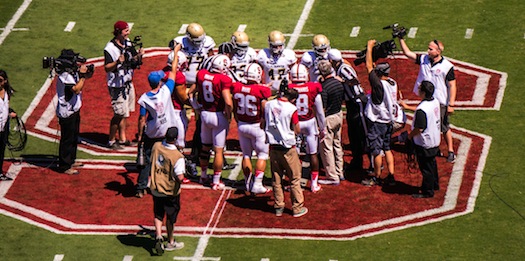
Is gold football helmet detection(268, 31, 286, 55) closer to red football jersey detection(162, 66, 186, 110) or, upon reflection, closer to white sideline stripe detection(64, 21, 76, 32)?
red football jersey detection(162, 66, 186, 110)

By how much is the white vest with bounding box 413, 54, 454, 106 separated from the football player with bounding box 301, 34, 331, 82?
75.0 inches

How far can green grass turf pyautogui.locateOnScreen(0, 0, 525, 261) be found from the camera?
917 inches

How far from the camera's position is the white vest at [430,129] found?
80.0 ft

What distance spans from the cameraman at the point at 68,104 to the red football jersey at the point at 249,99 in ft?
10.4

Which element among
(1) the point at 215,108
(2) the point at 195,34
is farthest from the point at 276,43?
(1) the point at 215,108

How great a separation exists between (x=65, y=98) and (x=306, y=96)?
191 inches

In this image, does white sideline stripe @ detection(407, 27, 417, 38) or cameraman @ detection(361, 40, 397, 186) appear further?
white sideline stripe @ detection(407, 27, 417, 38)

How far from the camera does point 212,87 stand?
2509cm

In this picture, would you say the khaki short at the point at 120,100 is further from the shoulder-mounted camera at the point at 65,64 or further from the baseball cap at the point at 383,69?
the baseball cap at the point at 383,69

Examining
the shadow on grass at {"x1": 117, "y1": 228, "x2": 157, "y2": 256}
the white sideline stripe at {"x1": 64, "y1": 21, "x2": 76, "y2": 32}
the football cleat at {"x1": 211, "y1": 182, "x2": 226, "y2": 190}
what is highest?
the white sideline stripe at {"x1": 64, "y1": 21, "x2": 76, "y2": 32}

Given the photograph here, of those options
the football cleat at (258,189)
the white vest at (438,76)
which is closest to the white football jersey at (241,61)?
the football cleat at (258,189)

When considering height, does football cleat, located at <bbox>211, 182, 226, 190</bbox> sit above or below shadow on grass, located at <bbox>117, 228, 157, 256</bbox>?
above

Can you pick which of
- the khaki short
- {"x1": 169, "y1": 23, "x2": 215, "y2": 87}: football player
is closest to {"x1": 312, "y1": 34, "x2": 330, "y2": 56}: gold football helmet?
{"x1": 169, "y1": 23, "x2": 215, "y2": 87}: football player

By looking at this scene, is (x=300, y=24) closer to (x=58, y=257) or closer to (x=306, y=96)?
(x=306, y=96)
